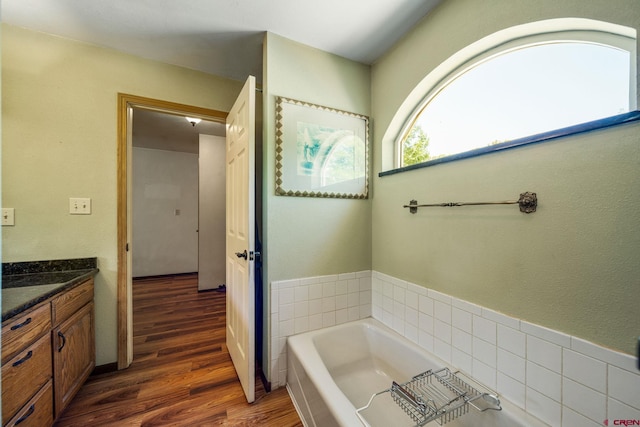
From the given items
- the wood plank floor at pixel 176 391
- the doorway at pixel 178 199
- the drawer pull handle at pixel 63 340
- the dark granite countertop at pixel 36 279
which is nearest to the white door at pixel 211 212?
the doorway at pixel 178 199

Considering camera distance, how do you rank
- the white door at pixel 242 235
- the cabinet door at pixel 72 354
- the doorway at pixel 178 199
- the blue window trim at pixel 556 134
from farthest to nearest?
the doorway at pixel 178 199 → the white door at pixel 242 235 → the cabinet door at pixel 72 354 → the blue window trim at pixel 556 134

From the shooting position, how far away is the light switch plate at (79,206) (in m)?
Result: 1.71

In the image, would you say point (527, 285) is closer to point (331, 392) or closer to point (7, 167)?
point (331, 392)

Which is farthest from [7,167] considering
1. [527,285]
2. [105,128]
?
[527,285]

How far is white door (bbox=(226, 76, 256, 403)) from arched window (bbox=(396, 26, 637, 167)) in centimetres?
122

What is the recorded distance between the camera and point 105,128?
1789 millimetres

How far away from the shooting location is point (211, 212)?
372 cm

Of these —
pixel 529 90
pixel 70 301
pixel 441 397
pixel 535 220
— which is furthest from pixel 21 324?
pixel 529 90

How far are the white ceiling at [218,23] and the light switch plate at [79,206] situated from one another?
1.15 meters

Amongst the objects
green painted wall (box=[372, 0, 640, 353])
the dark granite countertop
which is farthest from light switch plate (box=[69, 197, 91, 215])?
green painted wall (box=[372, 0, 640, 353])

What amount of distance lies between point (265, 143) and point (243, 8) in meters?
0.79

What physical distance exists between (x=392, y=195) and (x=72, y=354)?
2.32m

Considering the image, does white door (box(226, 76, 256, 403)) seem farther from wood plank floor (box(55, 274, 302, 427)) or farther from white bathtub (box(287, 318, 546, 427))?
white bathtub (box(287, 318, 546, 427))

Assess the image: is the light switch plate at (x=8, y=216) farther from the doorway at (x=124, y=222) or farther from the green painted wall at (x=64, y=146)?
the doorway at (x=124, y=222)
